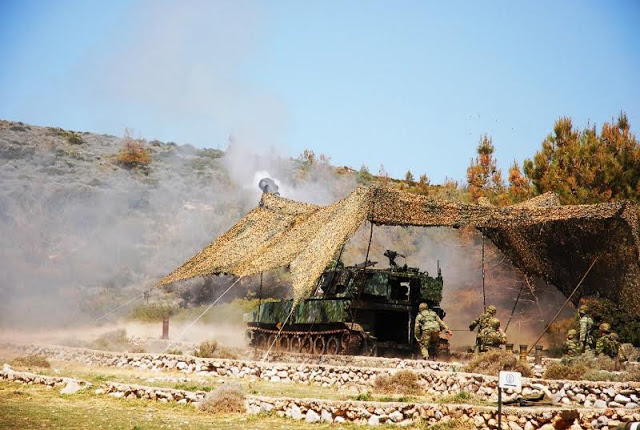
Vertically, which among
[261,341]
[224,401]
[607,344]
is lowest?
[224,401]

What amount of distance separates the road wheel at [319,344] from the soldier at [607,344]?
25.9 feet

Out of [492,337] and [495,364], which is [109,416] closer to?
[495,364]

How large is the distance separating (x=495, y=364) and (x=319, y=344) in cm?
807

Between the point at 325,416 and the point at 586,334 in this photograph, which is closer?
the point at 325,416

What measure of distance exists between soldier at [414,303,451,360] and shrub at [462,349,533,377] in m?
3.12

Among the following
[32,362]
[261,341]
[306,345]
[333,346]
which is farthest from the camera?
[261,341]

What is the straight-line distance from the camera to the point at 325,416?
1418 cm

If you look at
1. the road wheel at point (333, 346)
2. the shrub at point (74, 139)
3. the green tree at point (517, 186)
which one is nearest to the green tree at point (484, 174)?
the green tree at point (517, 186)

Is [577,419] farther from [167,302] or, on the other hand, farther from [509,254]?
[167,302]

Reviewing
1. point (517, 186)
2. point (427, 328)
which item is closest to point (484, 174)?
point (517, 186)

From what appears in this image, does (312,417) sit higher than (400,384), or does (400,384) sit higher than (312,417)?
(400,384)

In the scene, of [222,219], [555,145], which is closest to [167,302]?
[222,219]

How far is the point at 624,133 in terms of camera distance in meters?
31.4

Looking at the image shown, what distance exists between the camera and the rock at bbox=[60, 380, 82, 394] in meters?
17.0
